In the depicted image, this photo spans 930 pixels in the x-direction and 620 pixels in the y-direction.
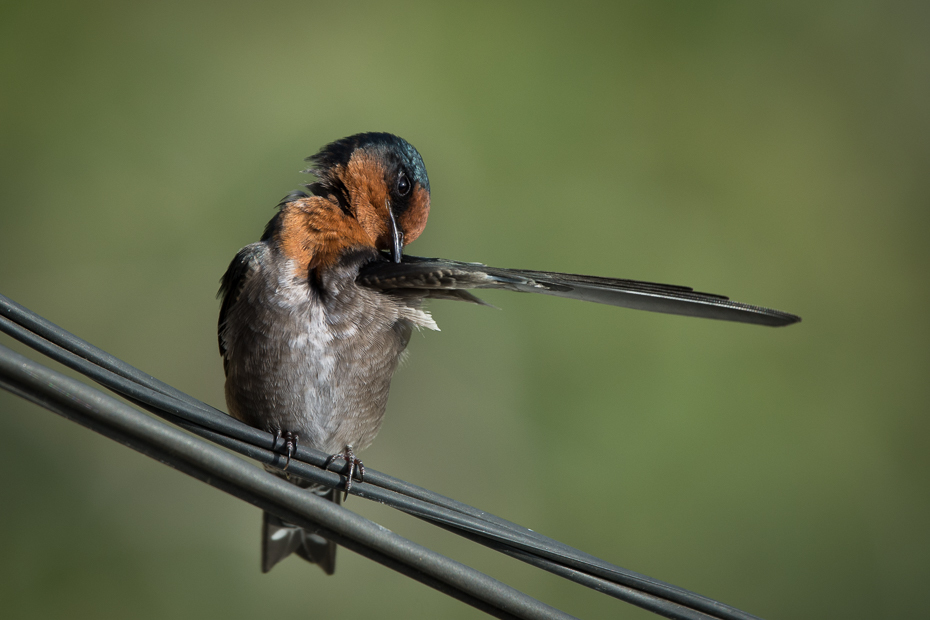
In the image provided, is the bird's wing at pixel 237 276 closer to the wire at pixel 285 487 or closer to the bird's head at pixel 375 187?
the bird's head at pixel 375 187

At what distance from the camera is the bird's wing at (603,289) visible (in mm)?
1660

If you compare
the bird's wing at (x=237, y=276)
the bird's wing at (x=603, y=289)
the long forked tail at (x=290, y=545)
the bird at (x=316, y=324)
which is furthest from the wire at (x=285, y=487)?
the long forked tail at (x=290, y=545)

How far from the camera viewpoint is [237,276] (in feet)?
8.97

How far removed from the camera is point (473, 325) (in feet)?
22.5

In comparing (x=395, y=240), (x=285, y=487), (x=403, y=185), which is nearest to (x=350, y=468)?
(x=285, y=487)

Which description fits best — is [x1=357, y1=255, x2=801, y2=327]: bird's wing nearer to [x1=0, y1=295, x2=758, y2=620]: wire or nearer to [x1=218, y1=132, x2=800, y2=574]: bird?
[x1=218, y1=132, x2=800, y2=574]: bird

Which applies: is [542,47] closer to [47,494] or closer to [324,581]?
[324,581]

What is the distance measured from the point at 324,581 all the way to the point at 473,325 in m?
2.84

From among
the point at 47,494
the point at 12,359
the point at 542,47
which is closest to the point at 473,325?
the point at 542,47

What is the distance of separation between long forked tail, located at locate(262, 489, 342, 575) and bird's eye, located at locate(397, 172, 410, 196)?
1557 millimetres

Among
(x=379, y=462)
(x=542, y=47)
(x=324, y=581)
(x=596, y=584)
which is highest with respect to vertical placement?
(x=542, y=47)

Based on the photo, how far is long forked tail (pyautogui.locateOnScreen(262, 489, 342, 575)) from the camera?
3.54m

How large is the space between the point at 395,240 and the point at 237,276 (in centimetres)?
71

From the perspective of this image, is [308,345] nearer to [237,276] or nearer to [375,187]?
[237,276]
